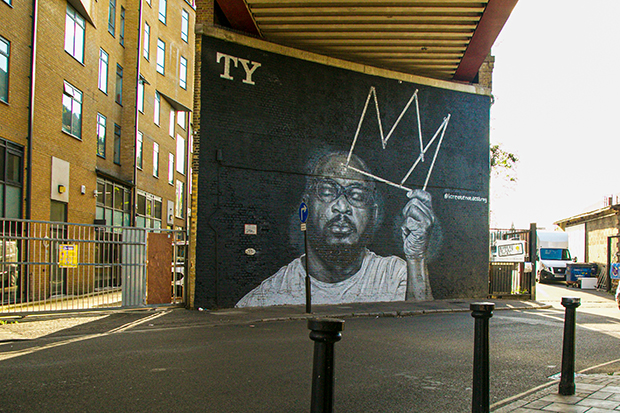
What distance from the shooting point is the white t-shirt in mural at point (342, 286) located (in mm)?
14695

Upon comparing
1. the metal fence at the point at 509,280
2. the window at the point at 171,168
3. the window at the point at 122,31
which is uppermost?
the window at the point at 122,31

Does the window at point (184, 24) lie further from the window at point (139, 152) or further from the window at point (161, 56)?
the window at point (139, 152)

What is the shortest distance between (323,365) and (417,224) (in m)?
15.2

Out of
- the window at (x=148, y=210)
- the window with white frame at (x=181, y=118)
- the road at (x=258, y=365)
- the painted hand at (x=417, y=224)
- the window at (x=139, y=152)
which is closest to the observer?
the road at (x=258, y=365)

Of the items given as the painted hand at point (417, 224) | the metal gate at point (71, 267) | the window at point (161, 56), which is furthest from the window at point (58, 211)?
the window at point (161, 56)

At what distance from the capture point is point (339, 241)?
16.0m

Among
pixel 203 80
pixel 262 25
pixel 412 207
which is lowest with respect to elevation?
pixel 412 207

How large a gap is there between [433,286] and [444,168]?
419 centimetres

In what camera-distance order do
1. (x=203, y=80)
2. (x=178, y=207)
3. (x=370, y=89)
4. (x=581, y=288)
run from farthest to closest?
(x=178, y=207)
(x=581, y=288)
(x=370, y=89)
(x=203, y=80)

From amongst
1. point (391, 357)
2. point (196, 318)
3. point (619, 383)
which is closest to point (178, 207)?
point (196, 318)

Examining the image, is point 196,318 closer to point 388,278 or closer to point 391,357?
point 391,357

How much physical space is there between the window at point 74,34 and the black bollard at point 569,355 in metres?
17.9

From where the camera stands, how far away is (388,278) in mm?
16922

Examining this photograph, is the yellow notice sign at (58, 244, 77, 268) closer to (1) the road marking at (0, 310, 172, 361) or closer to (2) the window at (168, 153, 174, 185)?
(1) the road marking at (0, 310, 172, 361)
